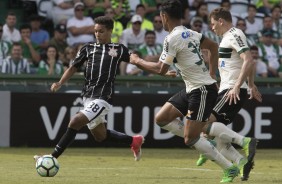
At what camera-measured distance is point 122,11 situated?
68.0ft

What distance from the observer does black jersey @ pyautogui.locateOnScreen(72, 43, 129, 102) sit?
12328mm

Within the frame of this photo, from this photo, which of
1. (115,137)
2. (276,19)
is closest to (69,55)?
(276,19)

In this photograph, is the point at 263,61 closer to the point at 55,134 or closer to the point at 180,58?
the point at 55,134

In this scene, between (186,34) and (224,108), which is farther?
(224,108)

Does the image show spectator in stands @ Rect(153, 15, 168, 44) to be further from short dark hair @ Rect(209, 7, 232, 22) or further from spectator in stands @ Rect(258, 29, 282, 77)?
short dark hair @ Rect(209, 7, 232, 22)

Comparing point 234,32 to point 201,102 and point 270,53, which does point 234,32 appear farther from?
point 270,53

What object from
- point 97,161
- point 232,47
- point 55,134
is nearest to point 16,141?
point 55,134

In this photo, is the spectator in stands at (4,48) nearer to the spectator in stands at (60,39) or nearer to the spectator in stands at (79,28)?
the spectator in stands at (60,39)

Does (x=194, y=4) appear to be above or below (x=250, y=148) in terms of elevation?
above

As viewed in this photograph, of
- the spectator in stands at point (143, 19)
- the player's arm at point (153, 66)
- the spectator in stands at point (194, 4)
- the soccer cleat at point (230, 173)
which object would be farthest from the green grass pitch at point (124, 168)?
the spectator in stands at point (194, 4)

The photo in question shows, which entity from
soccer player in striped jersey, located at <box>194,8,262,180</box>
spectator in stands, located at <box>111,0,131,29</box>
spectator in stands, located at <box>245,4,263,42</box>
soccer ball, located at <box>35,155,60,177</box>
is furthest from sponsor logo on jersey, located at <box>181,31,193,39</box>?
spectator in stands, located at <box>245,4,263,42</box>

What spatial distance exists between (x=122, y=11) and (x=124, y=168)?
25.9 feet

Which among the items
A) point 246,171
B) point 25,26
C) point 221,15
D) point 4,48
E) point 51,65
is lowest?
point 51,65

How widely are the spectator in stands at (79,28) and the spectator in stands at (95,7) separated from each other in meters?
0.65
